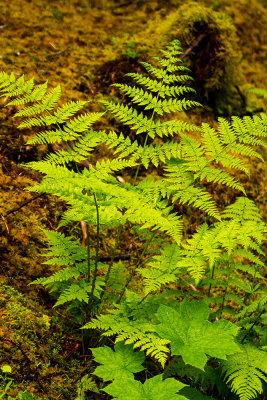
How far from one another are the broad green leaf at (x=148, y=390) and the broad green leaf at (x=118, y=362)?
0.13 metres

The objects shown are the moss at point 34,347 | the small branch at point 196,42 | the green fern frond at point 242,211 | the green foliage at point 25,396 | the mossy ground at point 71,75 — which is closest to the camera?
the green foliage at point 25,396

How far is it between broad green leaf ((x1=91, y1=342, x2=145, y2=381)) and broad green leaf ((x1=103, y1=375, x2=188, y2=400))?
0.13 meters

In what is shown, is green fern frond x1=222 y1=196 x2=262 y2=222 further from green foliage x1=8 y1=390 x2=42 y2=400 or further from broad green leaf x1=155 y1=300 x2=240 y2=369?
green foliage x1=8 y1=390 x2=42 y2=400

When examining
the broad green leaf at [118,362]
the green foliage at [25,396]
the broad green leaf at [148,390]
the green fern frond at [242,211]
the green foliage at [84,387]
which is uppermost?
the green fern frond at [242,211]

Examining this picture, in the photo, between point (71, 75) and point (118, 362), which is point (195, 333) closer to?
point (118, 362)

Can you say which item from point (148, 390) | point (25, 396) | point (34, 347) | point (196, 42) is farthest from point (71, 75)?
point (148, 390)

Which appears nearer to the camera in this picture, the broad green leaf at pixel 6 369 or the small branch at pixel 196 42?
the broad green leaf at pixel 6 369

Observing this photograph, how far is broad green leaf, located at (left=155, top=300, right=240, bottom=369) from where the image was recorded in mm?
2046

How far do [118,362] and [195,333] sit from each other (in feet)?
1.63

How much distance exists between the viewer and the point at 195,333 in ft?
7.26

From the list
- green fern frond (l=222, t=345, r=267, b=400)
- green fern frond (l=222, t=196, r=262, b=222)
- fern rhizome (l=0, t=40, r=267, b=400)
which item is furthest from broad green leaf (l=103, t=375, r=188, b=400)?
green fern frond (l=222, t=196, r=262, b=222)

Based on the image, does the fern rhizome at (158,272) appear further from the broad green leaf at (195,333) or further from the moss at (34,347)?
the moss at (34,347)

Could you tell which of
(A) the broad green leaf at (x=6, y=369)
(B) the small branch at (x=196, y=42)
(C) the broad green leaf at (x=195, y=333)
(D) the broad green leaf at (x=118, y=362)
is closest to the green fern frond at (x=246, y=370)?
(C) the broad green leaf at (x=195, y=333)

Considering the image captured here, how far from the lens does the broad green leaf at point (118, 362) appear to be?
2117 millimetres
